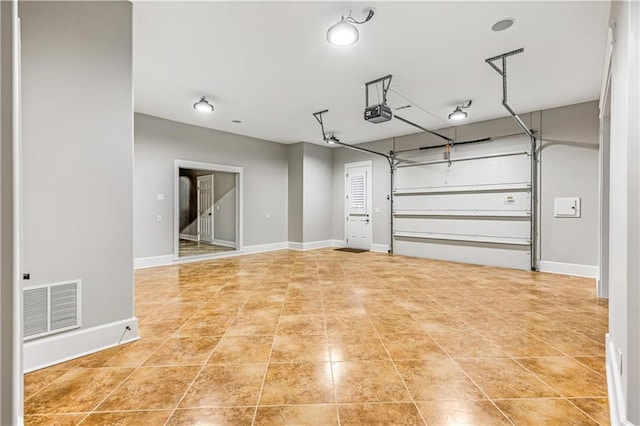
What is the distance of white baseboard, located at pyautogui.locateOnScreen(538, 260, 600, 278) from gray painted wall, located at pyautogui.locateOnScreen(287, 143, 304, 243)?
5.42 meters

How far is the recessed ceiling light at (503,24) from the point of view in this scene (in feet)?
9.37

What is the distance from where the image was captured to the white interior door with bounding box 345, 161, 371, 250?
26.8 feet

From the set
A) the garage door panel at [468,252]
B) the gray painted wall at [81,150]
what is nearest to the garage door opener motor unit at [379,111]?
the gray painted wall at [81,150]

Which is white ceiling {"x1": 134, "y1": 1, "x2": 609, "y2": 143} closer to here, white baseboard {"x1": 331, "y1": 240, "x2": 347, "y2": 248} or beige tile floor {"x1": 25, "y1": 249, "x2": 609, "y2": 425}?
beige tile floor {"x1": 25, "y1": 249, "x2": 609, "y2": 425}

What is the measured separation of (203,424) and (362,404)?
2.94 ft

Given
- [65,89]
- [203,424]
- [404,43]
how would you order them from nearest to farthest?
1. [203,424]
2. [65,89]
3. [404,43]

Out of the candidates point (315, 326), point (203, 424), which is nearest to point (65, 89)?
point (203, 424)

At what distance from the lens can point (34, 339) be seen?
213 centimetres

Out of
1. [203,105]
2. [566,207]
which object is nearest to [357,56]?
[203,105]

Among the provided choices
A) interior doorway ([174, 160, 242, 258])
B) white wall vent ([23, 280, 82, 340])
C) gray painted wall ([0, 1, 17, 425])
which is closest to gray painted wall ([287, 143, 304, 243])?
interior doorway ([174, 160, 242, 258])

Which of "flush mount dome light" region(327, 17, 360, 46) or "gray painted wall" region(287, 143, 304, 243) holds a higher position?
"flush mount dome light" region(327, 17, 360, 46)

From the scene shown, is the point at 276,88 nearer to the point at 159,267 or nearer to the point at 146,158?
the point at 146,158

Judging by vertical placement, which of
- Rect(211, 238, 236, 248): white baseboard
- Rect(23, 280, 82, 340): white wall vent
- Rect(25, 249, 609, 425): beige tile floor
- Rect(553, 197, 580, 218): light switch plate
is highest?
Rect(553, 197, 580, 218): light switch plate

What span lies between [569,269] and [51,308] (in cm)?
703
